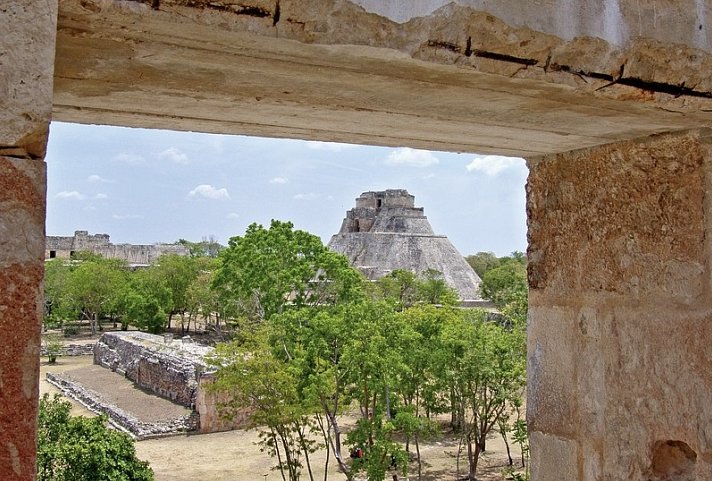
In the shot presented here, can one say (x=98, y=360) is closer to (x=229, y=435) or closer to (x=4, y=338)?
(x=229, y=435)

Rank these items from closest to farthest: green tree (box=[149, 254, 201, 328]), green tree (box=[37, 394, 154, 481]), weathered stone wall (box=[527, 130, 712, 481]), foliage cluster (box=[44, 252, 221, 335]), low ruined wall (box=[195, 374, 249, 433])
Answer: weathered stone wall (box=[527, 130, 712, 481]) → green tree (box=[37, 394, 154, 481]) → low ruined wall (box=[195, 374, 249, 433]) → foliage cluster (box=[44, 252, 221, 335]) → green tree (box=[149, 254, 201, 328])

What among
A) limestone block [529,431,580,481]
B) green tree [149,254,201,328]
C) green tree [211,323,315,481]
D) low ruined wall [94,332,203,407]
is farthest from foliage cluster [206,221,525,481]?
green tree [149,254,201,328]

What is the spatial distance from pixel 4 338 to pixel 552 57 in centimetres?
109

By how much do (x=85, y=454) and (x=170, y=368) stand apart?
Answer: 1041 centimetres

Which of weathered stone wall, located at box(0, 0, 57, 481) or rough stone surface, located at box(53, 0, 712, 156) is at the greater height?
rough stone surface, located at box(53, 0, 712, 156)

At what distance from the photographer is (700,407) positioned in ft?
5.77

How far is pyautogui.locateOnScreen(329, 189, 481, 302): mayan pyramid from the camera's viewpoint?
39.2 meters

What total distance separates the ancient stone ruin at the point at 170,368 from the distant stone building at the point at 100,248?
2310cm

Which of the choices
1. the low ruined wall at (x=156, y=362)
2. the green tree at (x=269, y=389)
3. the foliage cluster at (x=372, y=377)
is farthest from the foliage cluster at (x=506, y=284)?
the low ruined wall at (x=156, y=362)

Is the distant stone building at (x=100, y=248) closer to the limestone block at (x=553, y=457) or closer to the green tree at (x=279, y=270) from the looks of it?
the green tree at (x=279, y=270)

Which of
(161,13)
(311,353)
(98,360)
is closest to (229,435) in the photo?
(311,353)

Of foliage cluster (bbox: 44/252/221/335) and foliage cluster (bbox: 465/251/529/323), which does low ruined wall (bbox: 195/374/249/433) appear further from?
foliage cluster (bbox: 44/252/221/335)

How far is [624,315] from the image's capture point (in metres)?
1.93

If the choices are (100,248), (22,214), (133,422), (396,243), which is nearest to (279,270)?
(133,422)
